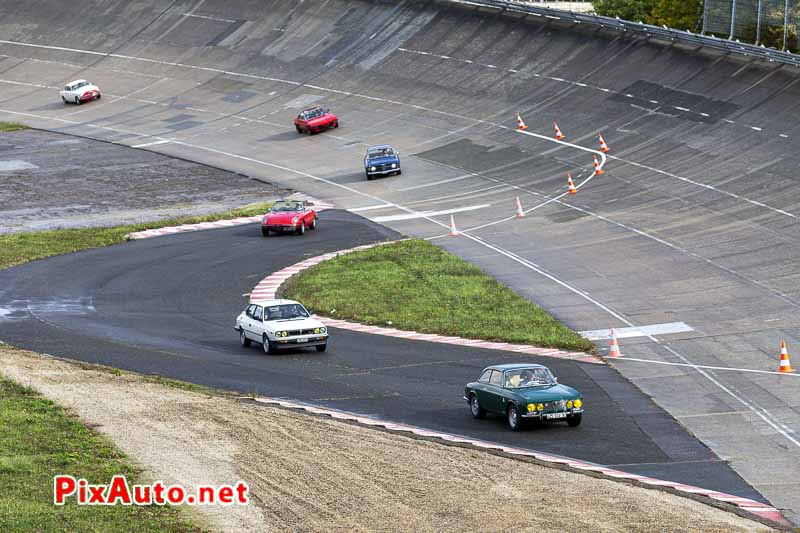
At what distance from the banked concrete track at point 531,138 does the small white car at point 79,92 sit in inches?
31.0

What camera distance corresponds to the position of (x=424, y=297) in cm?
4244

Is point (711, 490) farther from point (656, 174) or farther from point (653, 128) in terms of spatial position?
point (653, 128)

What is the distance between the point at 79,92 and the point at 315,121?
2214 cm

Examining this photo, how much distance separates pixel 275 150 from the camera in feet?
240

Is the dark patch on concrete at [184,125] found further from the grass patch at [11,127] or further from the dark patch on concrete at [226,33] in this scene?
the dark patch on concrete at [226,33]

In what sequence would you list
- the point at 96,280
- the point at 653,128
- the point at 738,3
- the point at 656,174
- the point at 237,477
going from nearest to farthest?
the point at 237,477 < the point at 96,280 < the point at 656,174 < the point at 653,128 < the point at 738,3

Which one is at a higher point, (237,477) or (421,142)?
(421,142)

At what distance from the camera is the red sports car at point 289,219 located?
53844 mm

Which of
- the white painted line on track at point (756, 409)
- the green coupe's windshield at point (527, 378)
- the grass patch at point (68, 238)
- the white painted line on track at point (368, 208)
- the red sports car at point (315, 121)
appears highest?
the red sports car at point (315, 121)

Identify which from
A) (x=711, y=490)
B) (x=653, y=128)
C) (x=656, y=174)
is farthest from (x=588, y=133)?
(x=711, y=490)

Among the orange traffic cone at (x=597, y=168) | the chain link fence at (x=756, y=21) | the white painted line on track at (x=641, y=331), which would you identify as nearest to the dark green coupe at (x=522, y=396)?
the white painted line on track at (x=641, y=331)

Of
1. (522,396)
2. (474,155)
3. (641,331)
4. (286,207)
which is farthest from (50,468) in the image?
(474,155)

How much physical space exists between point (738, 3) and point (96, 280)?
131ft

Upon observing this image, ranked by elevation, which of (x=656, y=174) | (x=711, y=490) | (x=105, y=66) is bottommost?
(x=711, y=490)
